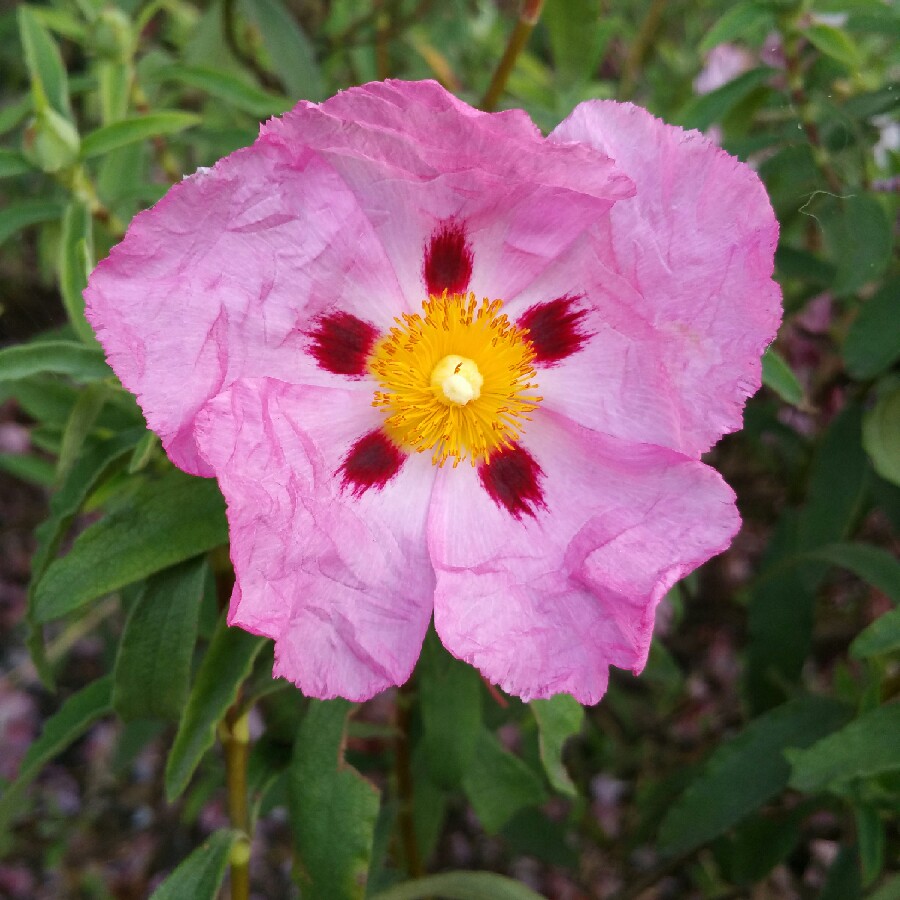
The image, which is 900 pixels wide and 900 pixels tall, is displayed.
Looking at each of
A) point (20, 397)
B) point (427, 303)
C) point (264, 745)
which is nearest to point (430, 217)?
point (427, 303)

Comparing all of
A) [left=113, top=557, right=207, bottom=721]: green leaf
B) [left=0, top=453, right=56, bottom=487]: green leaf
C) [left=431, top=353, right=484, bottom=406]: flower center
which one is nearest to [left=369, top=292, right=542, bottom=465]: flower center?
[left=431, top=353, right=484, bottom=406]: flower center

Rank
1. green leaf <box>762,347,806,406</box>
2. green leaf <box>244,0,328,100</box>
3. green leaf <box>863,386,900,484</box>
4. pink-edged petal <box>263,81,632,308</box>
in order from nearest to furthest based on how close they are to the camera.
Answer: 1. pink-edged petal <box>263,81,632,308</box>
2. green leaf <box>762,347,806,406</box>
3. green leaf <box>863,386,900,484</box>
4. green leaf <box>244,0,328,100</box>

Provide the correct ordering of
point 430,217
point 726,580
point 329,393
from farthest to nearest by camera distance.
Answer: point 726,580 < point 329,393 < point 430,217

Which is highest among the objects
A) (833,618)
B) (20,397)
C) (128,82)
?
(128,82)

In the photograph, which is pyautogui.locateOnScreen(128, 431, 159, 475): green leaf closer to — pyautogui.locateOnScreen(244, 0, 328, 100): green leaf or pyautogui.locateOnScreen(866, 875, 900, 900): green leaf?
pyautogui.locateOnScreen(244, 0, 328, 100): green leaf

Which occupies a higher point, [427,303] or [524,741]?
[427,303]

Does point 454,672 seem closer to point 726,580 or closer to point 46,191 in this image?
point 726,580
